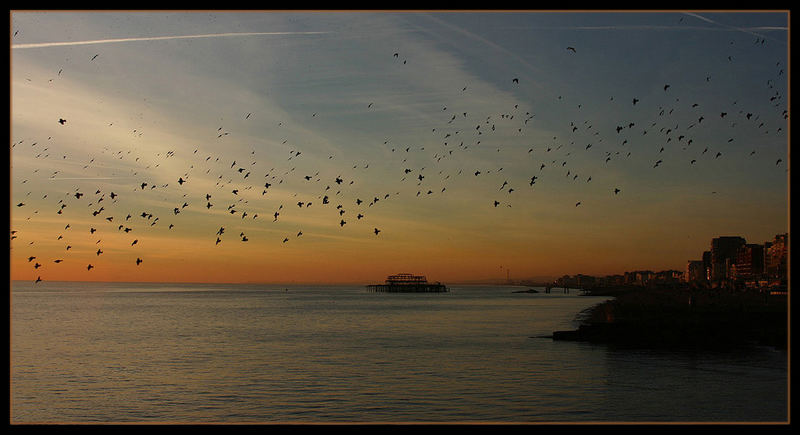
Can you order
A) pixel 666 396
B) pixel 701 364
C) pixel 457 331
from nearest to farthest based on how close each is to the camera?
pixel 666 396 < pixel 701 364 < pixel 457 331

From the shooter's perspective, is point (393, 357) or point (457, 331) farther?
point (457, 331)

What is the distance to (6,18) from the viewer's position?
8039 millimetres

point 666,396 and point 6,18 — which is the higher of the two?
point 6,18

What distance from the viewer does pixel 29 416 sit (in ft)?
109

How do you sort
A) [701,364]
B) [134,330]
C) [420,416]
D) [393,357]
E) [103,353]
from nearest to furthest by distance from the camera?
[420,416]
[701,364]
[393,357]
[103,353]
[134,330]

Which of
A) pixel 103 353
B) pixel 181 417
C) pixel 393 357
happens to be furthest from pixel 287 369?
pixel 103 353

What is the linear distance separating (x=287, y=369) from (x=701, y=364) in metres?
29.0
